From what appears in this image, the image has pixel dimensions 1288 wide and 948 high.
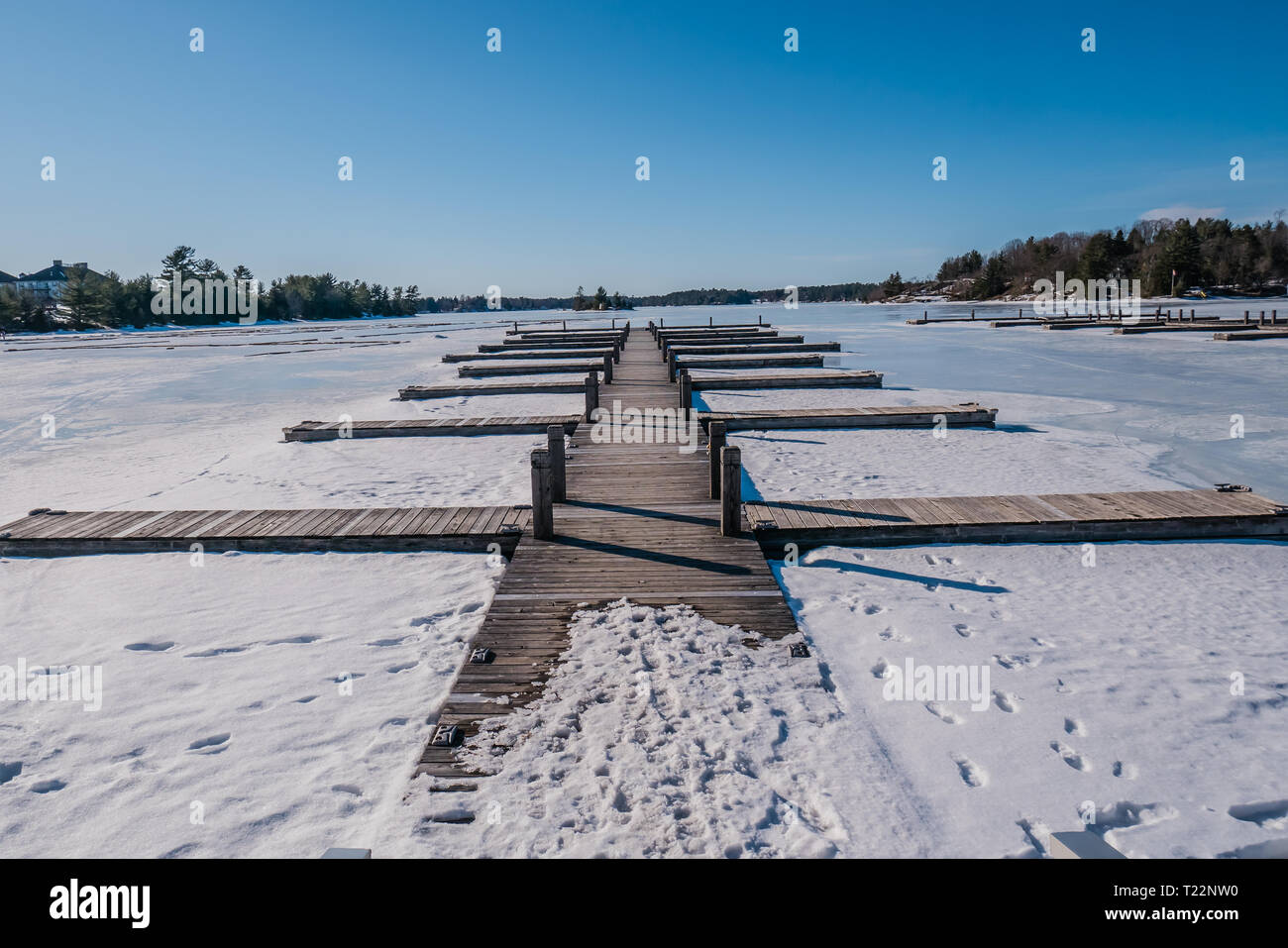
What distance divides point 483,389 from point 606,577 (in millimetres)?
14571

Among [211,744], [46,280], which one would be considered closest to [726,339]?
Result: [211,744]

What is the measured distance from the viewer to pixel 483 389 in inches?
776

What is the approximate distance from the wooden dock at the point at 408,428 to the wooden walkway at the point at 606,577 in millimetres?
4643

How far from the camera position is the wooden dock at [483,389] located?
18672 millimetres

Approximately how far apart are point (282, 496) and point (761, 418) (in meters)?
8.43

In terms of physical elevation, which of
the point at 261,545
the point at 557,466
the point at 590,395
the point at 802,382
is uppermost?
the point at 802,382

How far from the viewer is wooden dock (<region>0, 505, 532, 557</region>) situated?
7270mm

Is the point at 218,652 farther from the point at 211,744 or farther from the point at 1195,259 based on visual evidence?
the point at 1195,259

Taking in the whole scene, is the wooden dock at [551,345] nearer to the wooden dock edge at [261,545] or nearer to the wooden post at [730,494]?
the wooden dock edge at [261,545]

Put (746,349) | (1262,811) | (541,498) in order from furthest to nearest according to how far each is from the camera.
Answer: (746,349) → (541,498) → (1262,811)

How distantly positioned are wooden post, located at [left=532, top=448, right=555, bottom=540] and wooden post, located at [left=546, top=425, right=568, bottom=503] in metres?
0.92

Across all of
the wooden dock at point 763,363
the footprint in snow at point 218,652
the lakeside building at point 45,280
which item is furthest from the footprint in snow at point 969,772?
the lakeside building at point 45,280

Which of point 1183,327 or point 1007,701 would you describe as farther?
point 1183,327
